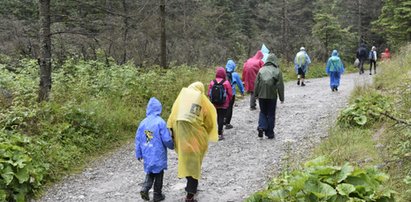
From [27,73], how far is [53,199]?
21.7 feet

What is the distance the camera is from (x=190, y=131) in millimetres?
A: 6207

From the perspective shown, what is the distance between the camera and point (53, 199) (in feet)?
23.3

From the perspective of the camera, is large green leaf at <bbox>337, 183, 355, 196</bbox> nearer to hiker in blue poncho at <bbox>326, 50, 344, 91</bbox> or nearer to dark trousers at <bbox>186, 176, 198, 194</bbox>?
dark trousers at <bbox>186, 176, 198, 194</bbox>

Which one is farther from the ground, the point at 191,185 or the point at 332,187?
the point at 332,187

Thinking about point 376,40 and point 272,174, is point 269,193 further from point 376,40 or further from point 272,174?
point 376,40

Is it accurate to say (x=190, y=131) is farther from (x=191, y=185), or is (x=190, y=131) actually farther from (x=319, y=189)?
(x=319, y=189)

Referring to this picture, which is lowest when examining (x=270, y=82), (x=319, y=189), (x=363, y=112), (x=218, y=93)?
(x=319, y=189)

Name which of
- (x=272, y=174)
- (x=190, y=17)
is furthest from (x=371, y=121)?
(x=190, y=17)

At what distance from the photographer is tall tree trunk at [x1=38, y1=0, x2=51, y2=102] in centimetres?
973

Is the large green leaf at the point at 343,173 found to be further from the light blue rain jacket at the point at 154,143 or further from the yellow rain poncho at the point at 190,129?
the light blue rain jacket at the point at 154,143

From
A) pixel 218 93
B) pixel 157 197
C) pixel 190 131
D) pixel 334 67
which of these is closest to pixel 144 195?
pixel 157 197

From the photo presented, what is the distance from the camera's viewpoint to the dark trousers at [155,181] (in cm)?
641

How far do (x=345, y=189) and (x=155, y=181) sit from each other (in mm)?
2953

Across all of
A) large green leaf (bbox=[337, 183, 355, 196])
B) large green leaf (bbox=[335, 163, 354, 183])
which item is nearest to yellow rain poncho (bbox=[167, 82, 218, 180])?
large green leaf (bbox=[335, 163, 354, 183])
